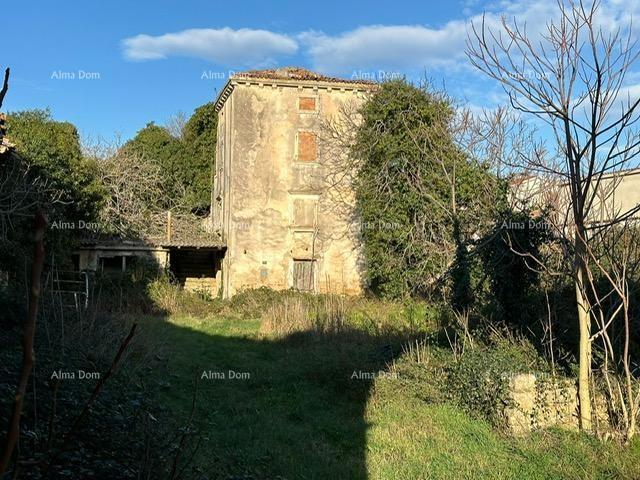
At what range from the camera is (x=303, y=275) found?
2312 cm

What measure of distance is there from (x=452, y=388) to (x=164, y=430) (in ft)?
13.1

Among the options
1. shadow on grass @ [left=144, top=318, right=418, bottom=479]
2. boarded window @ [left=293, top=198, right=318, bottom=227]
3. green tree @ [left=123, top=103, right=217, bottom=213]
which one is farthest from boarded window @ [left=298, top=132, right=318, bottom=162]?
shadow on grass @ [left=144, top=318, right=418, bottom=479]

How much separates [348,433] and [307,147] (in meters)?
17.4

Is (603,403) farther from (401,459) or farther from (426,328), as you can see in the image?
(426,328)

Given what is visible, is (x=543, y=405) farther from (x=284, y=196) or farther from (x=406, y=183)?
(x=284, y=196)

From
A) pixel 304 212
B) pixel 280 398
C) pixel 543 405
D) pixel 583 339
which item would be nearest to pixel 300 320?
pixel 280 398

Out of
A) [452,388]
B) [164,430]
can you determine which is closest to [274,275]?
[452,388]

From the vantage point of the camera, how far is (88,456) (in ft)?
14.5

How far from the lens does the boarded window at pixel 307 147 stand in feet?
76.5

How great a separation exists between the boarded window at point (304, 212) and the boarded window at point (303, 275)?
1.52 metres

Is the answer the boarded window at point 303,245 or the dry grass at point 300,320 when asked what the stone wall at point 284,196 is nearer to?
the boarded window at point 303,245

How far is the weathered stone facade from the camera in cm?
2291

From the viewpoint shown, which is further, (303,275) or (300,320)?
(303,275)

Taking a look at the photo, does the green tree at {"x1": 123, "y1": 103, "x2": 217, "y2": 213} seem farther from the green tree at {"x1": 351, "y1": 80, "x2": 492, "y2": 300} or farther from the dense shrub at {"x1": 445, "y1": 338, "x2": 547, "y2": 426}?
the dense shrub at {"x1": 445, "y1": 338, "x2": 547, "y2": 426}
